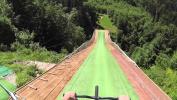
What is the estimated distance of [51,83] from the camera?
48.9ft

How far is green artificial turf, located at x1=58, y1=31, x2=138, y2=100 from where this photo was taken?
13.5 metres

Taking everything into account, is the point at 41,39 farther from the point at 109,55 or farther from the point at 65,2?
the point at 109,55

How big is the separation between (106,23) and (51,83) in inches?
1936

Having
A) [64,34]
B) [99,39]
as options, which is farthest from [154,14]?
[99,39]

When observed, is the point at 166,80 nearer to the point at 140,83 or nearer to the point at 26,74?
the point at 26,74

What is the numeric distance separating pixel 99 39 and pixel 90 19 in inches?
1481

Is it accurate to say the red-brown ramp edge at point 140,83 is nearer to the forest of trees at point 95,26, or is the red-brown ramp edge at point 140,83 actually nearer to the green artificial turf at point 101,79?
the green artificial turf at point 101,79

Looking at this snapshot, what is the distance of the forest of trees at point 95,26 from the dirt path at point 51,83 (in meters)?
8.42

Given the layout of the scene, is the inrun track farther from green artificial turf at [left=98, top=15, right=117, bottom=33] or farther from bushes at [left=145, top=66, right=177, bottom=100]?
green artificial turf at [left=98, top=15, right=117, bottom=33]

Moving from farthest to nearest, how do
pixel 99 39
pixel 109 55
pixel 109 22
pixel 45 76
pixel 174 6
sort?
pixel 174 6
pixel 109 22
pixel 99 39
pixel 109 55
pixel 45 76

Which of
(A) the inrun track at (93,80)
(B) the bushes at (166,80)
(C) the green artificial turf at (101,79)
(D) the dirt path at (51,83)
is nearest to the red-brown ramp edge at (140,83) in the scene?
(A) the inrun track at (93,80)

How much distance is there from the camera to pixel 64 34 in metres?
42.0

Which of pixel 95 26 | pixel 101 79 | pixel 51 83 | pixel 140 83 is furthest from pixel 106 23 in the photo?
pixel 101 79

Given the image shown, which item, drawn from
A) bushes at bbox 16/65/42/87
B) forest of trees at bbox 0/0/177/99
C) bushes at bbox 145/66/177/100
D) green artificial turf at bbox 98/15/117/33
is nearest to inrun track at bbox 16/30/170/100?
bushes at bbox 16/65/42/87
